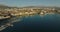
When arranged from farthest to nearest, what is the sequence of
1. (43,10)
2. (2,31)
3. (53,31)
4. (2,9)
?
1. (43,10)
2. (2,9)
3. (53,31)
4. (2,31)

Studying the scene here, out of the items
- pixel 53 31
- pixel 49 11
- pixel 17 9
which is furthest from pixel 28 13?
pixel 53 31

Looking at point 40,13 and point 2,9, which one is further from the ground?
point 2,9

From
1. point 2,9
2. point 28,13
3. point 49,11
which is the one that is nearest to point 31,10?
point 28,13

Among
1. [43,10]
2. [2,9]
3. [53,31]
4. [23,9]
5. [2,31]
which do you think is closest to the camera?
[2,31]

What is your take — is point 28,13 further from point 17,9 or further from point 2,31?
point 2,31

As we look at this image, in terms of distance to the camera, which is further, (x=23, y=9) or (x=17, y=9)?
(x=23, y=9)

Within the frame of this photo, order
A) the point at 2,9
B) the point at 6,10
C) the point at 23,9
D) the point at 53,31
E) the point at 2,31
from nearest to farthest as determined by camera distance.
Answer: the point at 2,31 < the point at 53,31 < the point at 2,9 < the point at 6,10 < the point at 23,9

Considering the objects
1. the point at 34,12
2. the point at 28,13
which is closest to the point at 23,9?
the point at 28,13

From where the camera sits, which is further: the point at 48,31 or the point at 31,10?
the point at 31,10

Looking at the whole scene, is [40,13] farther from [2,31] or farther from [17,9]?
[2,31]
